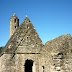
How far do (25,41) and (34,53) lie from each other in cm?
170

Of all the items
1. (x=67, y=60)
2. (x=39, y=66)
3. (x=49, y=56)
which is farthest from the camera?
(x=39, y=66)

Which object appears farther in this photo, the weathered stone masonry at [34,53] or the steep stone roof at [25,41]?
the steep stone roof at [25,41]

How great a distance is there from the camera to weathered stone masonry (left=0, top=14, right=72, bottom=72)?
10805 millimetres

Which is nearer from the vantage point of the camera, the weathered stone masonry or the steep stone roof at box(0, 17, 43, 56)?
the weathered stone masonry

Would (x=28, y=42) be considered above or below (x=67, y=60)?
above

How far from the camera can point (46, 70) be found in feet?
41.9

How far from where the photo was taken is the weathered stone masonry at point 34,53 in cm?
1080

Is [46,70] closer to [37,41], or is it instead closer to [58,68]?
[58,68]

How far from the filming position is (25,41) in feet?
48.3

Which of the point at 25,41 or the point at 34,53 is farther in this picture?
the point at 25,41

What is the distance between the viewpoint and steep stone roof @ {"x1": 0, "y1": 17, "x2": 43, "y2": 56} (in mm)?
14148

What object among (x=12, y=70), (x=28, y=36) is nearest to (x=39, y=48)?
(x=28, y=36)

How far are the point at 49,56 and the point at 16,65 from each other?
3710 mm

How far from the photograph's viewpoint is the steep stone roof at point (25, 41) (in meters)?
14.1
